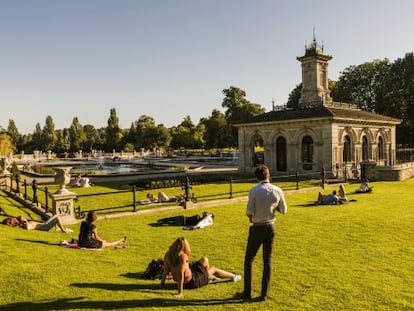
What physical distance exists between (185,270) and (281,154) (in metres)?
28.1

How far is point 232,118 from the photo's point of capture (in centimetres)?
7825

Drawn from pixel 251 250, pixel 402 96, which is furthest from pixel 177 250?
pixel 402 96

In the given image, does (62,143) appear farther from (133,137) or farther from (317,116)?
(317,116)

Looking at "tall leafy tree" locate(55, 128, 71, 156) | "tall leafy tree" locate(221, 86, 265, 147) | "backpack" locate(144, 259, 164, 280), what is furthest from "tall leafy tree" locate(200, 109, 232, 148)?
"backpack" locate(144, 259, 164, 280)

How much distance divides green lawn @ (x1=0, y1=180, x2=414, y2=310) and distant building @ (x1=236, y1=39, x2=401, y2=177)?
1663cm

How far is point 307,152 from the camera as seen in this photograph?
107ft

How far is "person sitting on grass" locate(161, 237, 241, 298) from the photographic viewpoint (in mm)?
6781

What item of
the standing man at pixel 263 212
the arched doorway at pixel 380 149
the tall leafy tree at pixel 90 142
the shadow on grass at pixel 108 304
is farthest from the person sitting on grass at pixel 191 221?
the tall leafy tree at pixel 90 142

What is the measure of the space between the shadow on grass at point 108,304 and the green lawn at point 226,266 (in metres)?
0.02

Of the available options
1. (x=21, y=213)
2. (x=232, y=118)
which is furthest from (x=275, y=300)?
(x=232, y=118)

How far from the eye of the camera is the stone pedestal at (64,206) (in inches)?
526

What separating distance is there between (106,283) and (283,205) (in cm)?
359

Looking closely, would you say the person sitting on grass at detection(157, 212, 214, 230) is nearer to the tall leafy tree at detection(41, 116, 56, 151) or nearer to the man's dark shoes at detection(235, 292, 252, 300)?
the man's dark shoes at detection(235, 292, 252, 300)

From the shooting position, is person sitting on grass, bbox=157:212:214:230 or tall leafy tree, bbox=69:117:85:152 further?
tall leafy tree, bbox=69:117:85:152
